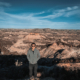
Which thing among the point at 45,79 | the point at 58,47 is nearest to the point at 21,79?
the point at 45,79

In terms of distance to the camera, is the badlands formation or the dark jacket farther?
the badlands formation

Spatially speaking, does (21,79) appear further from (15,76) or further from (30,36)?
(30,36)

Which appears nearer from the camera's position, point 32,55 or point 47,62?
point 32,55

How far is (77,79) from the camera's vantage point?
426 cm

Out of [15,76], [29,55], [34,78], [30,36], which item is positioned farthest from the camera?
[30,36]

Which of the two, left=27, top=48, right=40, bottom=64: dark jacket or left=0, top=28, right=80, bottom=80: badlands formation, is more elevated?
left=27, top=48, right=40, bottom=64: dark jacket

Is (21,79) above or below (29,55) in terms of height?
below

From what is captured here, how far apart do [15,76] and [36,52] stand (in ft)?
9.25

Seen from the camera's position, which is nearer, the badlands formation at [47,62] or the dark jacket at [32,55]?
the dark jacket at [32,55]

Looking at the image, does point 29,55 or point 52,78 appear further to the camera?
point 52,78

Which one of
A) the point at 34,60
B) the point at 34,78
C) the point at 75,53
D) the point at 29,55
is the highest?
the point at 29,55

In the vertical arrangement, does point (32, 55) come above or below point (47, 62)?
above

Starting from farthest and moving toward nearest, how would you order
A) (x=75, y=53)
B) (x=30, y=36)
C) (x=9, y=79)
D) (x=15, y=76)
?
(x=30, y=36), (x=75, y=53), (x=15, y=76), (x=9, y=79)

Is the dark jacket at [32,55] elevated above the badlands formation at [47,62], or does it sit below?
above
